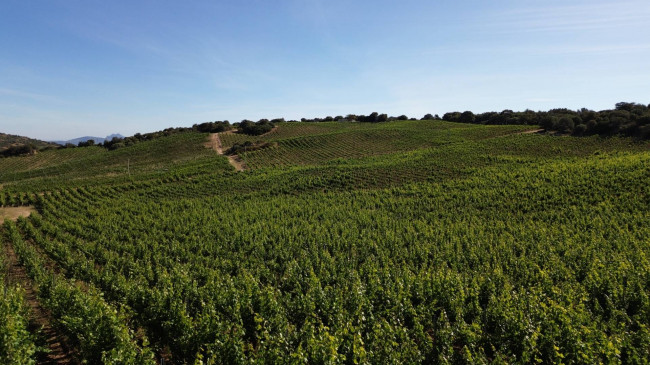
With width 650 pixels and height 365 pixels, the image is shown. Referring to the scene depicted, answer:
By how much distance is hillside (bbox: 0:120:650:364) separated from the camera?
990cm

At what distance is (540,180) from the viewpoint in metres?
39.4

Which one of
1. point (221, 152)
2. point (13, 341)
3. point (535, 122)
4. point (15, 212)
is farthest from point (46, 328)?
point (535, 122)

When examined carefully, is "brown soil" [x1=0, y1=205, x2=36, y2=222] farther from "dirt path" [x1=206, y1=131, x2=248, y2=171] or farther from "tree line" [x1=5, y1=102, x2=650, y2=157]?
"tree line" [x1=5, y1=102, x2=650, y2=157]

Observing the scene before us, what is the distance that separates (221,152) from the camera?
239 ft

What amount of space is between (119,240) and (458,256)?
26.1m

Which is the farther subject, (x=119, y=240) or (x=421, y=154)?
(x=421, y=154)

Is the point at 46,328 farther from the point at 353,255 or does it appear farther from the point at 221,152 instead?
the point at 221,152

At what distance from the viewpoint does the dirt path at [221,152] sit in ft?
202

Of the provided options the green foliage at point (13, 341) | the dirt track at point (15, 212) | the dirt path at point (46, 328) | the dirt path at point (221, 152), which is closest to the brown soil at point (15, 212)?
the dirt track at point (15, 212)

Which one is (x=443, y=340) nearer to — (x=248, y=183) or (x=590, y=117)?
(x=248, y=183)

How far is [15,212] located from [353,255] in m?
39.3

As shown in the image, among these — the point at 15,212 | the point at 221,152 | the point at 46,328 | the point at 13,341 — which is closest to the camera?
the point at 13,341

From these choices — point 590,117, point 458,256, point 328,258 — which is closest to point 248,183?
point 328,258

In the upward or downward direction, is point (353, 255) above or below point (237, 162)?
below
